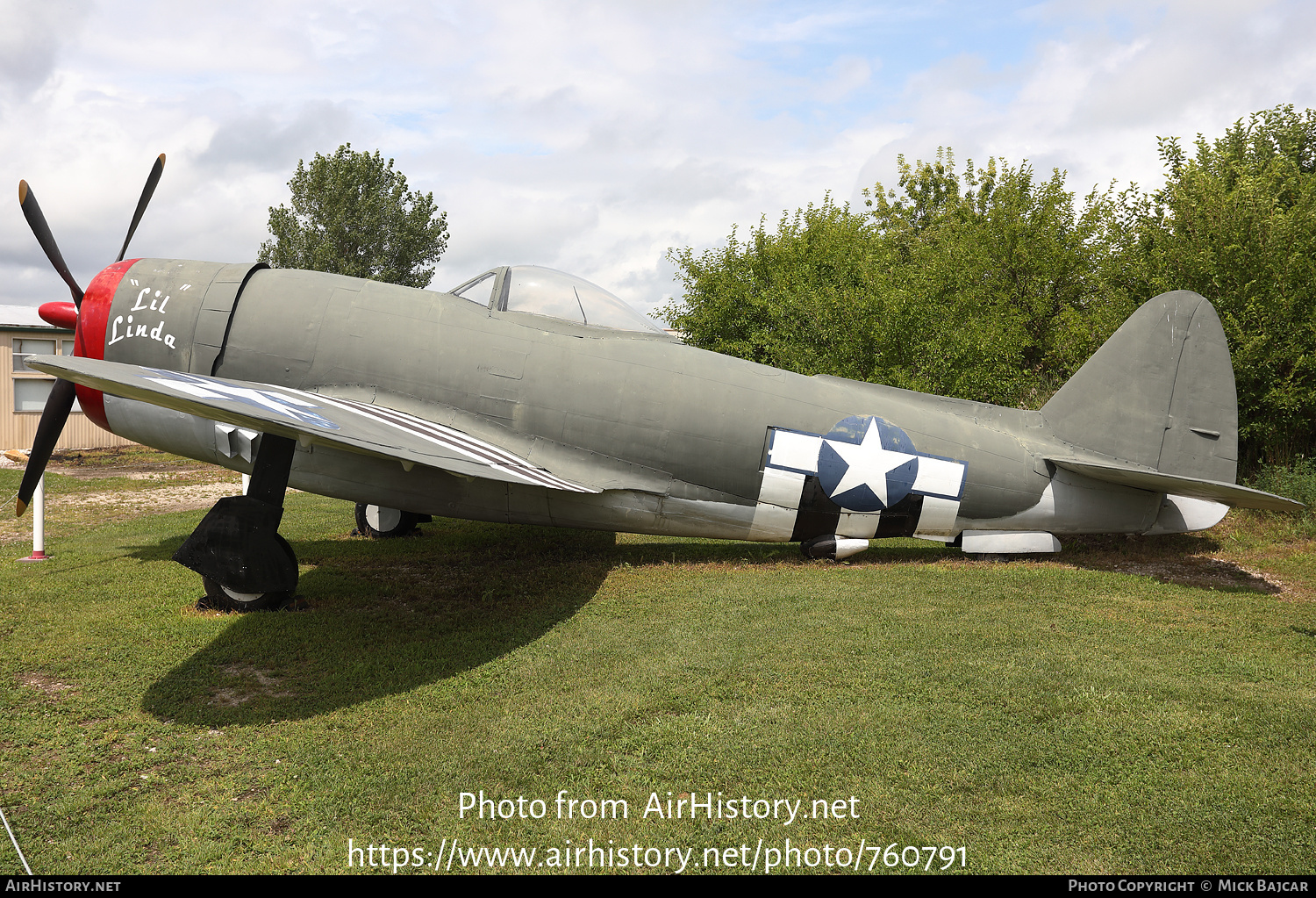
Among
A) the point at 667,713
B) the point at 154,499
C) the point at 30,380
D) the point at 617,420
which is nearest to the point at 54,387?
the point at 617,420

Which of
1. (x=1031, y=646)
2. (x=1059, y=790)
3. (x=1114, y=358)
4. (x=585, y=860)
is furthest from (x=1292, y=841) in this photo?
(x=1114, y=358)

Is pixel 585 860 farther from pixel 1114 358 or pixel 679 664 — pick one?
pixel 1114 358

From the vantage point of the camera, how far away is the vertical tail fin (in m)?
8.23

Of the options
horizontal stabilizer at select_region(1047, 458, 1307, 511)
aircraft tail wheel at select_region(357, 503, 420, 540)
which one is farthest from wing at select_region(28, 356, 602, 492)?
horizontal stabilizer at select_region(1047, 458, 1307, 511)

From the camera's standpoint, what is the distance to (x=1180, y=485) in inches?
289

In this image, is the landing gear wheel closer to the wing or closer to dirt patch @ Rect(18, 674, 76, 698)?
dirt patch @ Rect(18, 674, 76, 698)

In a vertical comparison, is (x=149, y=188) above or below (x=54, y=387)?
above

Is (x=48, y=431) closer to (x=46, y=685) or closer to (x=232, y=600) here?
(x=232, y=600)

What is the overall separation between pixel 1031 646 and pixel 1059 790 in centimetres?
225

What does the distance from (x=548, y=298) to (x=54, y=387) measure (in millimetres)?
5022

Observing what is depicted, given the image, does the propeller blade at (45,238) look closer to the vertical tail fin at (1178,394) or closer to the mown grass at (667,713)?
the mown grass at (667,713)

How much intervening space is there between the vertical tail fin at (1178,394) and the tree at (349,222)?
29.1 metres

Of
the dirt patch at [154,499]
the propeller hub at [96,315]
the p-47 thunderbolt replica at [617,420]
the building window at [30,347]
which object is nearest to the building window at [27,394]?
the building window at [30,347]

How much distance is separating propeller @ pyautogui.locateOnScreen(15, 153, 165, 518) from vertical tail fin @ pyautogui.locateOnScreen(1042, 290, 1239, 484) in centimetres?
1083
